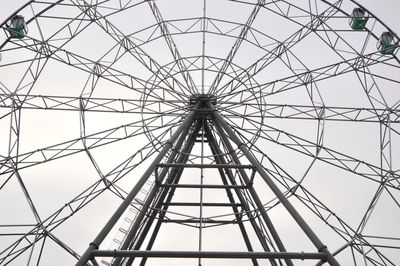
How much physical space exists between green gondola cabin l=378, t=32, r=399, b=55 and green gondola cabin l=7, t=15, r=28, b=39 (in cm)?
1619

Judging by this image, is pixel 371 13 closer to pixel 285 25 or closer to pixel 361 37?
pixel 361 37

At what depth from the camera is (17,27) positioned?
1908cm

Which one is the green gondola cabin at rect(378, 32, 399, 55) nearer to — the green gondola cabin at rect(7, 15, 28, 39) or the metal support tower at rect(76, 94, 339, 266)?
the metal support tower at rect(76, 94, 339, 266)

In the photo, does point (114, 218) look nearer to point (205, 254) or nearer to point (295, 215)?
point (205, 254)

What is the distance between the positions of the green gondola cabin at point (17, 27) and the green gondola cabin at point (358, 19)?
587 inches

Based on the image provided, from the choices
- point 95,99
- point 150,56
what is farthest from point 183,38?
point 95,99

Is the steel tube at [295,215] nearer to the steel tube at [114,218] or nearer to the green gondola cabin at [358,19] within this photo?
the steel tube at [114,218]

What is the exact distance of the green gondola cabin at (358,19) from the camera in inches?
811

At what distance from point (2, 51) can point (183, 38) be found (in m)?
10.6

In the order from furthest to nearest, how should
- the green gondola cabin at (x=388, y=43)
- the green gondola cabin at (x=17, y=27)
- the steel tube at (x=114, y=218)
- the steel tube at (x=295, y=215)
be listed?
the green gondola cabin at (x=388, y=43) < the green gondola cabin at (x=17, y=27) < the steel tube at (x=295, y=215) < the steel tube at (x=114, y=218)

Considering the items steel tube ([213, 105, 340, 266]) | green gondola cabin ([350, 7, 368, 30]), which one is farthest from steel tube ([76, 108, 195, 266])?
green gondola cabin ([350, 7, 368, 30])

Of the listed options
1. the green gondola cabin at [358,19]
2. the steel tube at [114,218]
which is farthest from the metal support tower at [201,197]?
the green gondola cabin at [358,19]

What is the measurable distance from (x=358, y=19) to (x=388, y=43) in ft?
5.82

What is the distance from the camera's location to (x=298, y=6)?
2264 cm
